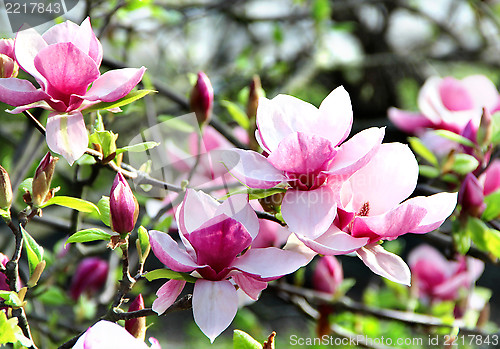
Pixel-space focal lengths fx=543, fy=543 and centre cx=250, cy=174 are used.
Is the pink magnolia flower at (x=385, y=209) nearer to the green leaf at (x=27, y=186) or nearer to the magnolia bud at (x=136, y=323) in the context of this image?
the magnolia bud at (x=136, y=323)

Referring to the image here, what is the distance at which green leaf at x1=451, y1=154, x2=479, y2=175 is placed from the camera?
0.75 m

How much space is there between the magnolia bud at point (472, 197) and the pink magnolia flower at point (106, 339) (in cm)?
49

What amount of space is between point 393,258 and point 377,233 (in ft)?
0.10

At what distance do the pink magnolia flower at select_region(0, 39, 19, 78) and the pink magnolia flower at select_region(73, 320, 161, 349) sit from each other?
257 millimetres

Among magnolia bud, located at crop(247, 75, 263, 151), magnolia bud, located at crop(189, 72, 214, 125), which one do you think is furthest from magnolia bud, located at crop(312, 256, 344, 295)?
Result: magnolia bud, located at crop(189, 72, 214, 125)

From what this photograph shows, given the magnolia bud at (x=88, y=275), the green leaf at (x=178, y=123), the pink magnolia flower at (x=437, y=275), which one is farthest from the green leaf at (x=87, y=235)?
the pink magnolia flower at (x=437, y=275)

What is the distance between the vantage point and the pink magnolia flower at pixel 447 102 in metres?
0.93

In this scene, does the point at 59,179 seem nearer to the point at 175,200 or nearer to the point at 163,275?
the point at 175,200

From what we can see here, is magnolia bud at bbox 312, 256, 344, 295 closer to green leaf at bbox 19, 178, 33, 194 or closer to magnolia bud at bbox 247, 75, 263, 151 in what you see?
magnolia bud at bbox 247, 75, 263, 151

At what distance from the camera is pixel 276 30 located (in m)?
1.84

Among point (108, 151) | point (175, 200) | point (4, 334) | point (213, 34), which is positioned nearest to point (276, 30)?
point (213, 34)

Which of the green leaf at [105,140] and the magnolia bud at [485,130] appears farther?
the magnolia bud at [485,130]

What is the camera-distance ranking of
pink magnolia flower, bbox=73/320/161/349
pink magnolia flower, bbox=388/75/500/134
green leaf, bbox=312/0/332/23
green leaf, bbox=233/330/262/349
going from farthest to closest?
green leaf, bbox=312/0/332/23
pink magnolia flower, bbox=388/75/500/134
green leaf, bbox=233/330/262/349
pink magnolia flower, bbox=73/320/161/349

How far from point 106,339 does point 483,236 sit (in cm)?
51
